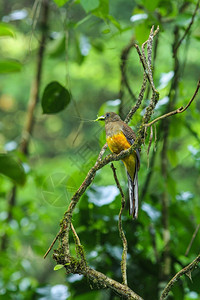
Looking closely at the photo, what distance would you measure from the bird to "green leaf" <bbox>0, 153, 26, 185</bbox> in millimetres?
509

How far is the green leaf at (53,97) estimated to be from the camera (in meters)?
1.04

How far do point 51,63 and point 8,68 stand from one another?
4348 mm

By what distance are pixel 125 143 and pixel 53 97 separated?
26 centimetres

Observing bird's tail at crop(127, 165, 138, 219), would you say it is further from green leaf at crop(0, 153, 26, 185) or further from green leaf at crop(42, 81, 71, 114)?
green leaf at crop(0, 153, 26, 185)

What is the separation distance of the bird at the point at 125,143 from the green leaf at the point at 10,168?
51 centimetres

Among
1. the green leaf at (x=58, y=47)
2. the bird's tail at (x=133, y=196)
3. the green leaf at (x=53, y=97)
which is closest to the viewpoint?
the bird's tail at (x=133, y=196)

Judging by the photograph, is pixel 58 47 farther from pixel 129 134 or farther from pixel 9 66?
pixel 129 134

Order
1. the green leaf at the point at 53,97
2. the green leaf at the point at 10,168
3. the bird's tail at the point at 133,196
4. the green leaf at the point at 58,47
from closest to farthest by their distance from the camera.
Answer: the bird's tail at the point at 133,196
the green leaf at the point at 53,97
the green leaf at the point at 10,168
the green leaf at the point at 58,47

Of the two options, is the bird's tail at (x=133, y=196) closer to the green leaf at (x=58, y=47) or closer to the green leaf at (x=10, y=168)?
the green leaf at (x=10, y=168)

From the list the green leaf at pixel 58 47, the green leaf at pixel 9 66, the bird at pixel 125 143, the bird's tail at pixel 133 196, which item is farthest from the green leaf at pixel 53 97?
the green leaf at pixel 58 47

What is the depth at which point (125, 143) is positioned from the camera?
0.92 m

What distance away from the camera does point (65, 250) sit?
70cm

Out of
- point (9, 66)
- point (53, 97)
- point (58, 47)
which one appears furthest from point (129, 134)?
point (58, 47)

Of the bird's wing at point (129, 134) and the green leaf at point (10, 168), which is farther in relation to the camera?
the green leaf at point (10, 168)
